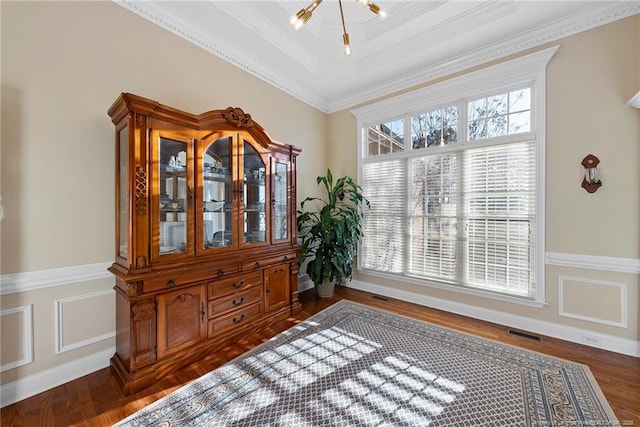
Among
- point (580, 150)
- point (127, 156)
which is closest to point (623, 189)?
point (580, 150)

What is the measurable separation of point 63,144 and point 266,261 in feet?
6.27

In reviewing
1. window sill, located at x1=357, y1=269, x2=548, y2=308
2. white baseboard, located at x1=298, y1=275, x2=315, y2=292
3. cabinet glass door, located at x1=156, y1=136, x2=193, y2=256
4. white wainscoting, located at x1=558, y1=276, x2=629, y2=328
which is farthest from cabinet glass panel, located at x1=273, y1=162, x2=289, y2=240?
white wainscoting, located at x1=558, y1=276, x2=629, y2=328

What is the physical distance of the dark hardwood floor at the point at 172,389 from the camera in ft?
5.33

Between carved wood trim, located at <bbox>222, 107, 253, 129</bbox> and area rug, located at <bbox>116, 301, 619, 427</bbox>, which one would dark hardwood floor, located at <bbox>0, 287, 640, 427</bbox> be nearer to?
area rug, located at <bbox>116, 301, 619, 427</bbox>

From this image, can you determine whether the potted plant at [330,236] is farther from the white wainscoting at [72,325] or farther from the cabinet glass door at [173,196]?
the white wainscoting at [72,325]

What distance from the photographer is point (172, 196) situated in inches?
84.4

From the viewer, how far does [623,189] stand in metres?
2.30

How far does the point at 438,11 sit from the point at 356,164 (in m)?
2.08

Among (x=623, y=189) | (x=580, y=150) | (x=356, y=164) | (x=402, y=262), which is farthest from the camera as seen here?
(x=356, y=164)

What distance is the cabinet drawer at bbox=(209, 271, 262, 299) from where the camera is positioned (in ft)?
7.79

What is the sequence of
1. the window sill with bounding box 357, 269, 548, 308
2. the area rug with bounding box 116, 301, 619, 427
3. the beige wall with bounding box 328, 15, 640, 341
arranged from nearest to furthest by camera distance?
1. the area rug with bounding box 116, 301, 619, 427
2. the beige wall with bounding box 328, 15, 640, 341
3. the window sill with bounding box 357, 269, 548, 308

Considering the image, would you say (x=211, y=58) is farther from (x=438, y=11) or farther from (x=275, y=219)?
(x=438, y=11)

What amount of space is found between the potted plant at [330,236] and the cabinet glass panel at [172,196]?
1676mm

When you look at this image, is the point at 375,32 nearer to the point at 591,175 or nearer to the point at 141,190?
the point at 591,175
